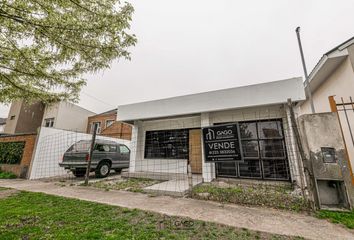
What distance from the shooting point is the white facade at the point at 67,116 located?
56.1ft

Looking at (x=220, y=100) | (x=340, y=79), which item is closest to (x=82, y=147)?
(x=220, y=100)

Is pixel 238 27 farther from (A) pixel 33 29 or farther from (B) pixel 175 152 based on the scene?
(A) pixel 33 29

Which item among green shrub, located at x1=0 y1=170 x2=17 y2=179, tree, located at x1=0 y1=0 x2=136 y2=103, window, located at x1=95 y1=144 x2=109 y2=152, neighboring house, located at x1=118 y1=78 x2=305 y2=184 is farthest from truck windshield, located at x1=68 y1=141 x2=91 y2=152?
green shrub, located at x1=0 y1=170 x2=17 y2=179

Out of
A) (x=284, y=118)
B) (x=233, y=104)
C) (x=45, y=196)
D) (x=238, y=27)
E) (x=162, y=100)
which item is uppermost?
(x=238, y=27)

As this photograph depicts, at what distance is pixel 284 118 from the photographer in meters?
5.55

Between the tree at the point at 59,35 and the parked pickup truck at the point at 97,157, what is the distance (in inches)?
129

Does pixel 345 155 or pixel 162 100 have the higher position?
pixel 162 100

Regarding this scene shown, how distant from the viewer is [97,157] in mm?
7148

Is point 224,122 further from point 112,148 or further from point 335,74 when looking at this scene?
point 112,148

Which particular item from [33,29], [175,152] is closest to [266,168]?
[175,152]

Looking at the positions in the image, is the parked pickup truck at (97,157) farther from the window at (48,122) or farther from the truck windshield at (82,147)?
the window at (48,122)

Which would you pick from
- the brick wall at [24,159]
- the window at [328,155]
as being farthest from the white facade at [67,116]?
the window at [328,155]

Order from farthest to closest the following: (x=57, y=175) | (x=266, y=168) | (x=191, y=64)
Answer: (x=191, y=64) < (x=57, y=175) < (x=266, y=168)

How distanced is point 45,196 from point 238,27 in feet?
34.4
